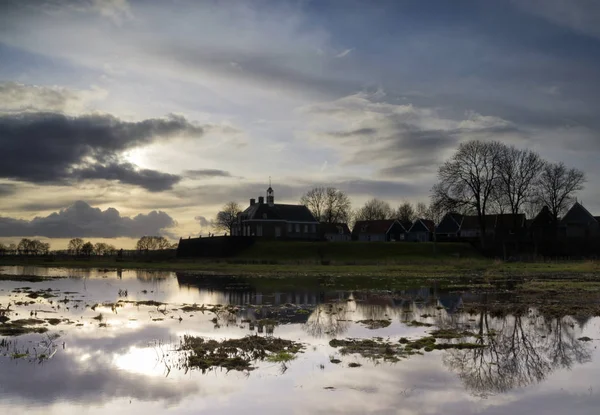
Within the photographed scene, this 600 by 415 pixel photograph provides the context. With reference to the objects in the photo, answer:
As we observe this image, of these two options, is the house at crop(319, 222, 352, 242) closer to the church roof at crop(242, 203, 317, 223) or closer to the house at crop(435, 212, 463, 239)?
the church roof at crop(242, 203, 317, 223)

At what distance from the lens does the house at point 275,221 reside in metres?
116

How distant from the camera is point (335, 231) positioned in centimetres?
14175

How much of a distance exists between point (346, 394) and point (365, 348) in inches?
194

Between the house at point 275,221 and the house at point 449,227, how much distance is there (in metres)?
27.7

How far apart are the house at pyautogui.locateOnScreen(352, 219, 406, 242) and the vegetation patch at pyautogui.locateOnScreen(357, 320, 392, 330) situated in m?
108

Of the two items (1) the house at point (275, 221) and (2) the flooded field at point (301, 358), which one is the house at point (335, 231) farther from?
(2) the flooded field at point (301, 358)

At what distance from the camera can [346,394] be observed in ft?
42.8

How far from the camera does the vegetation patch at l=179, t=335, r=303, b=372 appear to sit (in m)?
15.7

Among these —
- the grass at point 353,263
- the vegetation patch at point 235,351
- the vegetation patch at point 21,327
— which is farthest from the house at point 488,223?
the vegetation patch at point 21,327

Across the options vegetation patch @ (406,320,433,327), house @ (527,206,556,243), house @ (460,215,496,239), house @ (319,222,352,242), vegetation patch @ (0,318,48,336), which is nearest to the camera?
vegetation patch @ (0,318,48,336)

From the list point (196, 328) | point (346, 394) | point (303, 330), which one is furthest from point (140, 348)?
point (346, 394)

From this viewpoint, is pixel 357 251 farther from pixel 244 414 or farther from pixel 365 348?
pixel 244 414

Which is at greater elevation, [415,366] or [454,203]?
→ [454,203]

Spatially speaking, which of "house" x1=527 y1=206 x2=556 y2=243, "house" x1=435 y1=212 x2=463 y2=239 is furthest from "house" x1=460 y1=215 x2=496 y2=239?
"house" x1=527 y1=206 x2=556 y2=243
